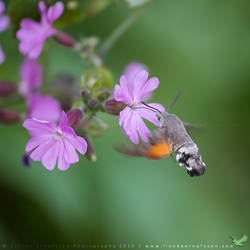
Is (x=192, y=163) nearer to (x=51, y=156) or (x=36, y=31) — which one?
(x=51, y=156)

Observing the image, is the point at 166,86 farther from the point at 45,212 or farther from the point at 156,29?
the point at 45,212

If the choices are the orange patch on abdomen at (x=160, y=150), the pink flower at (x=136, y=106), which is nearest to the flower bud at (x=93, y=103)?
the pink flower at (x=136, y=106)

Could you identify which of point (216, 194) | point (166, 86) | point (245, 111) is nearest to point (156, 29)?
point (166, 86)

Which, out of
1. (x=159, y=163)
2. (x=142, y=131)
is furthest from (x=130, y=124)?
(x=159, y=163)

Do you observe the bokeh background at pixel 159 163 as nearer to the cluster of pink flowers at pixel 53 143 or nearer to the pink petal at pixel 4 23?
the pink petal at pixel 4 23

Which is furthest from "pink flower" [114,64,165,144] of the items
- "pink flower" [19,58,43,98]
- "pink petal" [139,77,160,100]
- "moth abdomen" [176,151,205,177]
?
"pink flower" [19,58,43,98]

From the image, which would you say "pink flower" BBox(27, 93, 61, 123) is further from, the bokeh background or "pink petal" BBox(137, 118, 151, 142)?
"pink petal" BBox(137, 118, 151, 142)
